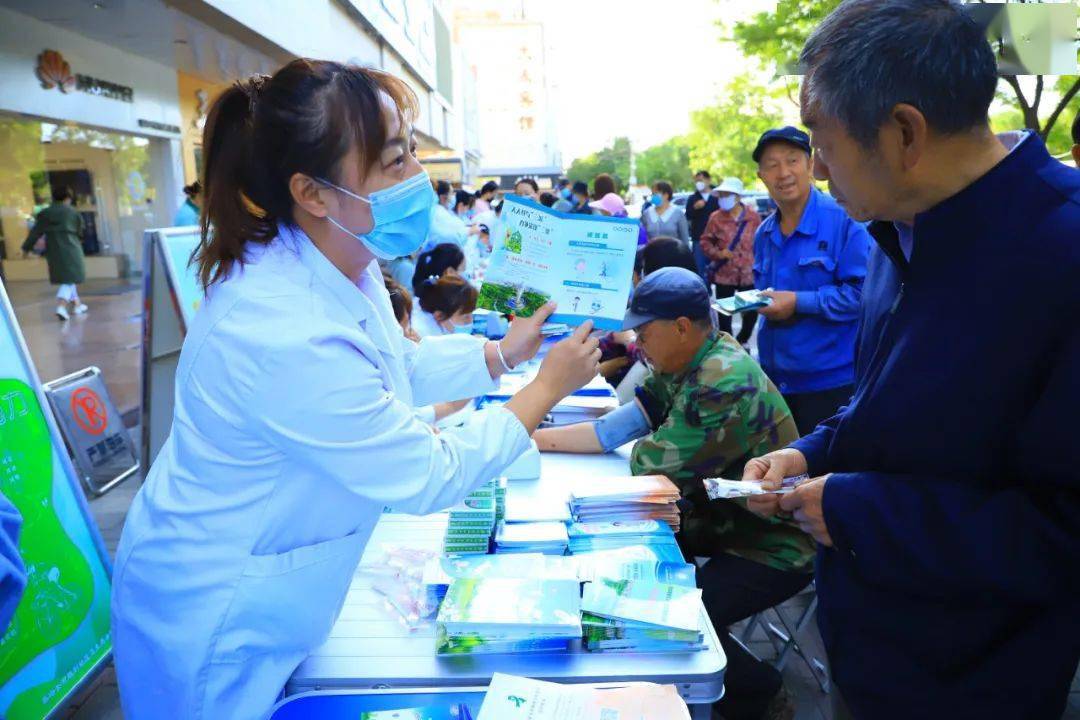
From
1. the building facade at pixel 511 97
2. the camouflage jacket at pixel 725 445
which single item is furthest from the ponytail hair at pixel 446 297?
the building facade at pixel 511 97

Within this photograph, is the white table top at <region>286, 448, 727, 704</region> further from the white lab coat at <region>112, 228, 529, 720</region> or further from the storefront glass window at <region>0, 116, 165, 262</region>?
the storefront glass window at <region>0, 116, 165, 262</region>

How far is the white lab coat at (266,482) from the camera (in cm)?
125

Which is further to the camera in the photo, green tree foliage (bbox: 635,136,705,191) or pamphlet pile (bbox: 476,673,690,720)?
green tree foliage (bbox: 635,136,705,191)

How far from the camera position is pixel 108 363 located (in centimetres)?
760

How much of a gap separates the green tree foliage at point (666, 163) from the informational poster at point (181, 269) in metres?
57.3

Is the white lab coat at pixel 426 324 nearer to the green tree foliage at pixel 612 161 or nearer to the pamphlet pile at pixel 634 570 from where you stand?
the pamphlet pile at pixel 634 570

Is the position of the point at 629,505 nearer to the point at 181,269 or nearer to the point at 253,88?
the point at 253,88

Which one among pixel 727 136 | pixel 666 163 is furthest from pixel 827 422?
pixel 666 163

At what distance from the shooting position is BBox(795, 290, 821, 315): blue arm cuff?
11.2 ft

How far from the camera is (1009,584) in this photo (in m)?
1.07

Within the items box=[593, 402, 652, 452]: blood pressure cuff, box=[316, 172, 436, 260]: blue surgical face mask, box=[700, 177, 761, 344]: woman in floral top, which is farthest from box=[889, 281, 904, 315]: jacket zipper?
box=[700, 177, 761, 344]: woman in floral top

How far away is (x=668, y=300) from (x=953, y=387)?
1361mm

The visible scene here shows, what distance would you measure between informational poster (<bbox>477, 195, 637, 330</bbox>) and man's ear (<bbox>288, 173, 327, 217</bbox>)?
0.40 meters

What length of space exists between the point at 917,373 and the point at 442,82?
1426 inches
